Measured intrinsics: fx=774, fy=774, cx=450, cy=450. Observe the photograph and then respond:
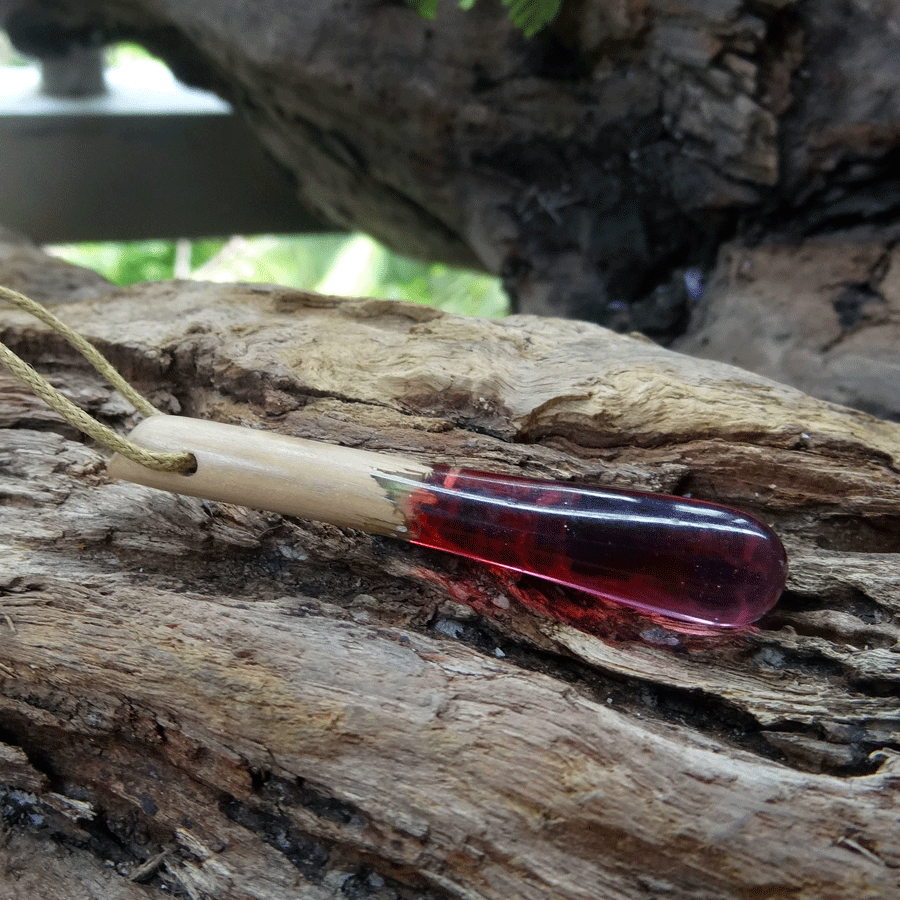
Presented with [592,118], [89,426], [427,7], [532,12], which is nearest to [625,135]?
[592,118]

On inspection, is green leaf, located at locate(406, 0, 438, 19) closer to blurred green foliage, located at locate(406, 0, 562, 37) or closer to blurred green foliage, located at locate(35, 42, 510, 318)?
blurred green foliage, located at locate(406, 0, 562, 37)

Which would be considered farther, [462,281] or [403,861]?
[462,281]

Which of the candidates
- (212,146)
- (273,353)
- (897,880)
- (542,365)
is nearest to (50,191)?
(212,146)

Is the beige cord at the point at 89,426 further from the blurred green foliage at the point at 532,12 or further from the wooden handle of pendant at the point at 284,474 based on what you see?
the blurred green foliage at the point at 532,12

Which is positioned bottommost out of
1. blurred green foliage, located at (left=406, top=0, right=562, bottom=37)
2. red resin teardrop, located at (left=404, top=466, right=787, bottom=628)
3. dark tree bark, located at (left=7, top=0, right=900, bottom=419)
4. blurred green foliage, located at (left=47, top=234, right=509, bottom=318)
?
blurred green foliage, located at (left=47, top=234, right=509, bottom=318)

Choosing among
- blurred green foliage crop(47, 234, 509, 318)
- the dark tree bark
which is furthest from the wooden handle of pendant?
blurred green foliage crop(47, 234, 509, 318)

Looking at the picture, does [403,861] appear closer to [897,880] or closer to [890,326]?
[897,880]
